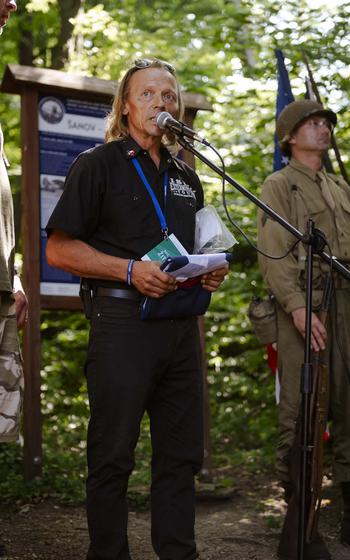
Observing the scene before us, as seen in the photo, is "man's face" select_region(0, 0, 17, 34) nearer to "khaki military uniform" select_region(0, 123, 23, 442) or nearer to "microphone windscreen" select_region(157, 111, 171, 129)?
"khaki military uniform" select_region(0, 123, 23, 442)

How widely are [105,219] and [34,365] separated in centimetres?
239

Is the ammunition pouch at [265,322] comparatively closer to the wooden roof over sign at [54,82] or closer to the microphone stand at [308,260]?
the microphone stand at [308,260]

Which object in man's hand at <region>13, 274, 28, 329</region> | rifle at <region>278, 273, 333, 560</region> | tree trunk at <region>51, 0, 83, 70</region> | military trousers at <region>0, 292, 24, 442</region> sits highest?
tree trunk at <region>51, 0, 83, 70</region>

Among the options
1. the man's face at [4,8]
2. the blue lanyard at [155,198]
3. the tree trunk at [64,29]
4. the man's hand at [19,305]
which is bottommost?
the man's hand at [19,305]

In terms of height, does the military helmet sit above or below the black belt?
above

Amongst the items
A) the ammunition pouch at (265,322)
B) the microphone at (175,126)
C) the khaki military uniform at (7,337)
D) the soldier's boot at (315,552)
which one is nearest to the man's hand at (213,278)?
the microphone at (175,126)

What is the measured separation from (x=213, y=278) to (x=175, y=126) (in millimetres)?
662

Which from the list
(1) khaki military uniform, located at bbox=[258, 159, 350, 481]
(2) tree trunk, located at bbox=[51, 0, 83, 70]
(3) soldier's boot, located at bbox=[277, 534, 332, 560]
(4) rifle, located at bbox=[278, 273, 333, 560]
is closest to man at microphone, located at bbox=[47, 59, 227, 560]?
(4) rifle, located at bbox=[278, 273, 333, 560]

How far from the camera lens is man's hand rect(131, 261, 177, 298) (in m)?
3.25

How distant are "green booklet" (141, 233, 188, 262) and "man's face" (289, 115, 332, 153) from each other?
168 cm

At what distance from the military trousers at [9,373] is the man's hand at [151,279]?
68cm

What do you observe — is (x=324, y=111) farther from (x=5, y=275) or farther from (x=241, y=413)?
(x=241, y=413)

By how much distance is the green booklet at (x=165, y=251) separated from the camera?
337 cm

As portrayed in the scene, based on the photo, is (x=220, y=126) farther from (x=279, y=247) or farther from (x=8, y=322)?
(x=8, y=322)
